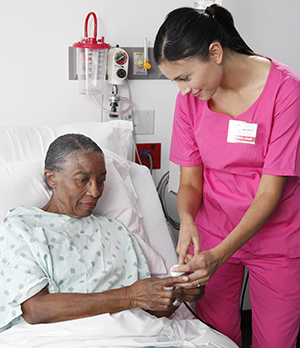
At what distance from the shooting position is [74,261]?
57.9 inches

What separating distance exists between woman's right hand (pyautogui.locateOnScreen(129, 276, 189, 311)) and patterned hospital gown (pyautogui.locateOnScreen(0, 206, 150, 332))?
6.4 inches

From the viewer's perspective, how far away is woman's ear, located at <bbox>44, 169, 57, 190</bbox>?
63.2 inches

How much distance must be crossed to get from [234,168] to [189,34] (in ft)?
1.66

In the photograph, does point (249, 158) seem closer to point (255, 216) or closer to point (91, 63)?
point (255, 216)

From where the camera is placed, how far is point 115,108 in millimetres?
2254

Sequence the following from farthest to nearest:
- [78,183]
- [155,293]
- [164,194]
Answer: [164,194]
[78,183]
[155,293]

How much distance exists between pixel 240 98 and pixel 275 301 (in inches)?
29.2

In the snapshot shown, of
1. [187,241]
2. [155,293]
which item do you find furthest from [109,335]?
[187,241]

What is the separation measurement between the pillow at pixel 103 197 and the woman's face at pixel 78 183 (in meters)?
0.16

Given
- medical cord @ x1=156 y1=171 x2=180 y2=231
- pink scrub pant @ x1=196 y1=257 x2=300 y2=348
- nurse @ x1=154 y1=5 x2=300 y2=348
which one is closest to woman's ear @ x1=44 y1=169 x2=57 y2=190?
nurse @ x1=154 y1=5 x2=300 y2=348

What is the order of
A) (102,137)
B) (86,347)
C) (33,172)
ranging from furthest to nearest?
1. (102,137)
2. (33,172)
3. (86,347)

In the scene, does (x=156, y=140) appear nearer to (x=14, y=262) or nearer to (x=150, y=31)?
(x=150, y=31)

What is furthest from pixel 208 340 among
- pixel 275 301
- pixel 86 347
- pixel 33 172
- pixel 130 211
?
pixel 33 172

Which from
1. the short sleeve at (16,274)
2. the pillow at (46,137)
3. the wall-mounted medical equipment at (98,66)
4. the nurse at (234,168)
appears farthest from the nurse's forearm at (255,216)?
the wall-mounted medical equipment at (98,66)
